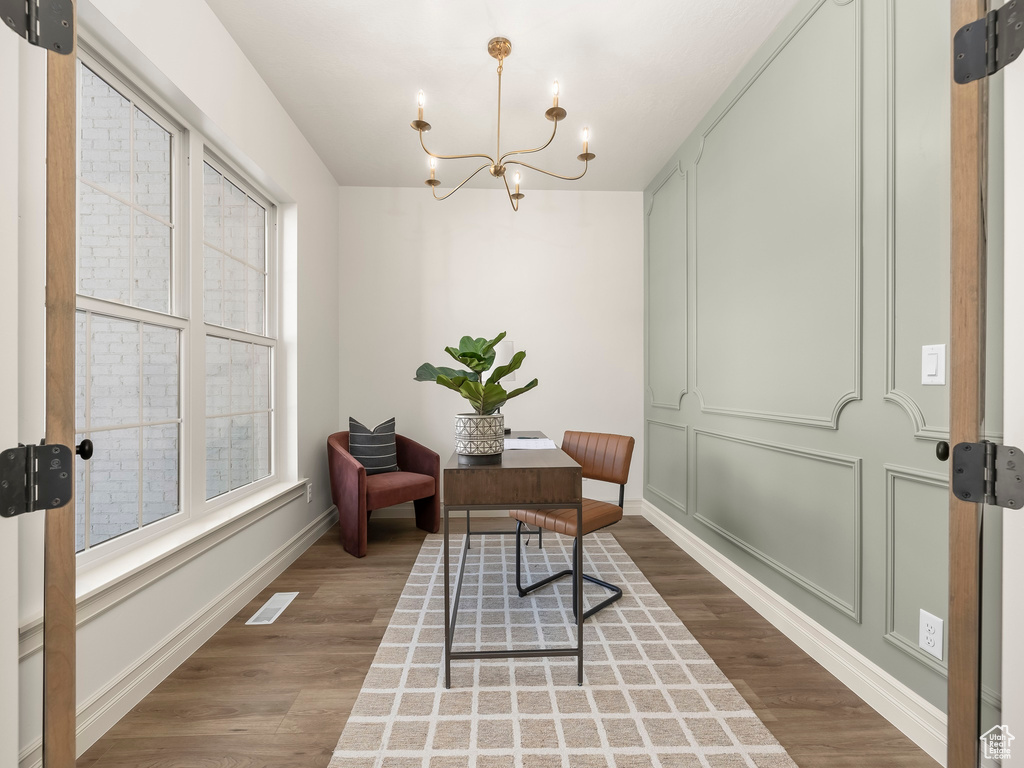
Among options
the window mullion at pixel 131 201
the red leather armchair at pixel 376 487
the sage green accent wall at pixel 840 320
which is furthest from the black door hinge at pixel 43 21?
the red leather armchair at pixel 376 487

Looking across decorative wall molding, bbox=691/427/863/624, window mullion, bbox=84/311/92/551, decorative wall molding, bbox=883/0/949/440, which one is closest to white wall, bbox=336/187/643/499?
decorative wall molding, bbox=691/427/863/624

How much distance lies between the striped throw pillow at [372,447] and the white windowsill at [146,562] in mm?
980

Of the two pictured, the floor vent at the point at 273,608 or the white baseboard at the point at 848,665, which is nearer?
the white baseboard at the point at 848,665

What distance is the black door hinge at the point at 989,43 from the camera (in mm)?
886

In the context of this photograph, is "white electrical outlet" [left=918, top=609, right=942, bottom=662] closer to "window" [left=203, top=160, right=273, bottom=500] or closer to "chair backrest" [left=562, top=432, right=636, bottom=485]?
"chair backrest" [left=562, top=432, right=636, bottom=485]

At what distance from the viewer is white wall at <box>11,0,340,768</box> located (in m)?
0.90

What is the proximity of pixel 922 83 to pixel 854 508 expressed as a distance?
1.45 meters

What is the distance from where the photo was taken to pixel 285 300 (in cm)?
333

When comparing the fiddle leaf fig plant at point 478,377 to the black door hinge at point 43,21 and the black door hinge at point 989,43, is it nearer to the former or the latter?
the black door hinge at point 43,21

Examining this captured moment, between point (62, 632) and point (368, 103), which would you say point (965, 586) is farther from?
point (368, 103)

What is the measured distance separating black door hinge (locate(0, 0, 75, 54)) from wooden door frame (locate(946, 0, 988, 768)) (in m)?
1.66

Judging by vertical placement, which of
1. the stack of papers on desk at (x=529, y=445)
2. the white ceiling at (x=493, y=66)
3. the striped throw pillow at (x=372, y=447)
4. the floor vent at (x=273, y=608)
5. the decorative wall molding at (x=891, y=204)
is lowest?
the floor vent at (x=273, y=608)

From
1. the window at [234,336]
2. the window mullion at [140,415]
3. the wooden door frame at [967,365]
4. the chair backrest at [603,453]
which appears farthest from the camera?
the chair backrest at [603,453]

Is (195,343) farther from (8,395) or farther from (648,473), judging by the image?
(648,473)
